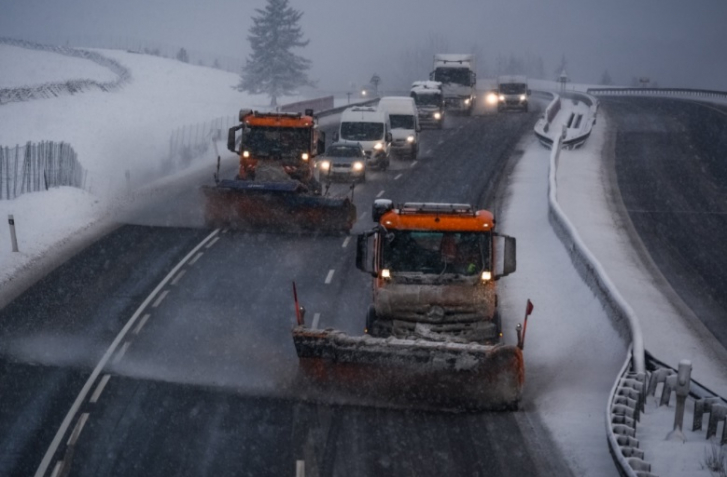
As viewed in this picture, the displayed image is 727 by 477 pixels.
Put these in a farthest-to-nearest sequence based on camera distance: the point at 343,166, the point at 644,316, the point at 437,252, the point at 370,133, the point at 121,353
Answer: the point at 370,133 < the point at 343,166 < the point at 644,316 < the point at 121,353 < the point at 437,252

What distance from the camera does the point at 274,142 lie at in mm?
25422

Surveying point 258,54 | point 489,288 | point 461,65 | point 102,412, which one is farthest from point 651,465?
point 258,54

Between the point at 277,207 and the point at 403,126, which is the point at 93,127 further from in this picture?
the point at 277,207

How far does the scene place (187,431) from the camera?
11.6 m

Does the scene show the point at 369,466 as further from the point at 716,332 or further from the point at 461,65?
the point at 461,65

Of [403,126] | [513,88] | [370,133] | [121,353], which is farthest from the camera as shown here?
[513,88]

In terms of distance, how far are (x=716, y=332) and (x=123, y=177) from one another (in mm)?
25861

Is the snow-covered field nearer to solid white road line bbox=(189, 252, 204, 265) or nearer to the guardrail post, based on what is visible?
the guardrail post

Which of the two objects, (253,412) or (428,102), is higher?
(428,102)

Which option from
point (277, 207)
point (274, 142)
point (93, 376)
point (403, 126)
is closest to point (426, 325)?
point (93, 376)

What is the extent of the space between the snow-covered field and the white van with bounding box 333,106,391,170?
5.34m

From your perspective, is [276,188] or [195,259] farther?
[276,188]

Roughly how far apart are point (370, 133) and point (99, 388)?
2351 cm

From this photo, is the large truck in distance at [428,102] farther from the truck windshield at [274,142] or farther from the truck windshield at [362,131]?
the truck windshield at [274,142]
